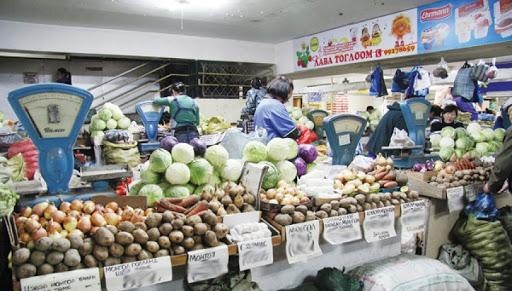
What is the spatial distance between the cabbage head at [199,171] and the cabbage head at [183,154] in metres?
0.04

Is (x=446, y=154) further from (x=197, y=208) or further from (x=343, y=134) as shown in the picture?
(x=197, y=208)

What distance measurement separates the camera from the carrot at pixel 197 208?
5.55ft

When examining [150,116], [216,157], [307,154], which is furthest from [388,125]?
[150,116]

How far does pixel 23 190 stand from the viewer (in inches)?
68.5

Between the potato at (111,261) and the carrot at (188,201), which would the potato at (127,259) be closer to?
the potato at (111,261)

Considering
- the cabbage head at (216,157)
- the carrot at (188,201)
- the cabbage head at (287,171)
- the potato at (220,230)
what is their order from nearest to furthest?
1. the potato at (220,230)
2. the carrot at (188,201)
3. the cabbage head at (216,157)
4. the cabbage head at (287,171)

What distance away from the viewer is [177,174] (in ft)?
6.61

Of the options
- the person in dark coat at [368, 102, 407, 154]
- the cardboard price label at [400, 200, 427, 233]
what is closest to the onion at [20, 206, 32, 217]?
the cardboard price label at [400, 200, 427, 233]

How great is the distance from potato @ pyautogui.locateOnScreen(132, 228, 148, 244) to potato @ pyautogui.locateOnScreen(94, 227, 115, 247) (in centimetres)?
8

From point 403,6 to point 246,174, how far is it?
5.07 metres

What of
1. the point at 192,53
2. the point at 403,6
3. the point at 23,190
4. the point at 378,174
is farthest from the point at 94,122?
the point at 403,6

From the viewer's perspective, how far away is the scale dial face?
1645 mm

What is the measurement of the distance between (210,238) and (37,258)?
61 centimetres

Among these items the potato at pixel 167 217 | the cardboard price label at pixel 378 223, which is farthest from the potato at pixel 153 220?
the cardboard price label at pixel 378 223
